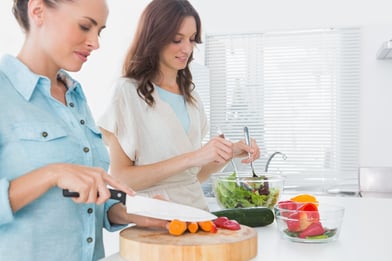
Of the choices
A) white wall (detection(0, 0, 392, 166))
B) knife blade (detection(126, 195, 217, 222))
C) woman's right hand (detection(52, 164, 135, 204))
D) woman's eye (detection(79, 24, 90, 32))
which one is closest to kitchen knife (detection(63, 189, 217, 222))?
knife blade (detection(126, 195, 217, 222))

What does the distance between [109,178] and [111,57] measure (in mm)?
2625

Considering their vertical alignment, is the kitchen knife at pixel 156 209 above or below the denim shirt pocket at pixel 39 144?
below

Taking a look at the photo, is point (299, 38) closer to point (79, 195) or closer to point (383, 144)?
point (383, 144)

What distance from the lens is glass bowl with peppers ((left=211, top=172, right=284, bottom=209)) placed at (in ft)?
5.20

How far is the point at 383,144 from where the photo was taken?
3666mm

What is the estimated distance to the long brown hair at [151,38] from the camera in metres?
1.67

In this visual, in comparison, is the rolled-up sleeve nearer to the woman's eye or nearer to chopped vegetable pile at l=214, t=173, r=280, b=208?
the woman's eye

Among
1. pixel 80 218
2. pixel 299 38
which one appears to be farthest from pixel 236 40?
pixel 80 218

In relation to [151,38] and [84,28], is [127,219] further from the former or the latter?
[151,38]

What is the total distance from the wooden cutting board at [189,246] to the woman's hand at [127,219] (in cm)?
4

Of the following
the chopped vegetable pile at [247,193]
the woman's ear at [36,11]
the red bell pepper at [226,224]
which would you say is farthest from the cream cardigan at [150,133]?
the woman's ear at [36,11]

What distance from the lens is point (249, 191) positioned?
1.59 meters

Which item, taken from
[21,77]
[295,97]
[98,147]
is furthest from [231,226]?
[295,97]

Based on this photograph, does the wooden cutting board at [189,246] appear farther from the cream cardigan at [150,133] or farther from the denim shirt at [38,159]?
the cream cardigan at [150,133]
